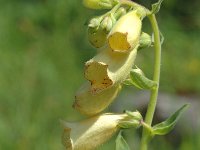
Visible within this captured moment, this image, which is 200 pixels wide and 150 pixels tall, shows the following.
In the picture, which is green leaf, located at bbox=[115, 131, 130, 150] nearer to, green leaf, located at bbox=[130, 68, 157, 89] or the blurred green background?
green leaf, located at bbox=[130, 68, 157, 89]

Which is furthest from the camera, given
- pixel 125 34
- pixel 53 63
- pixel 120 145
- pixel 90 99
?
pixel 53 63

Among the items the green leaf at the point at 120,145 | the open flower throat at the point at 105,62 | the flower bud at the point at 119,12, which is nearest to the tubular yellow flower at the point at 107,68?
the open flower throat at the point at 105,62

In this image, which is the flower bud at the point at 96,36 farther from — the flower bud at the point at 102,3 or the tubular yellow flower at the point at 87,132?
the tubular yellow flower at the point at 87,132

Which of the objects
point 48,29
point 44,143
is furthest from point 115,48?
point 48,29

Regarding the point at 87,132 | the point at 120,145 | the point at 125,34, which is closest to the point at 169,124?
the point at 120,145

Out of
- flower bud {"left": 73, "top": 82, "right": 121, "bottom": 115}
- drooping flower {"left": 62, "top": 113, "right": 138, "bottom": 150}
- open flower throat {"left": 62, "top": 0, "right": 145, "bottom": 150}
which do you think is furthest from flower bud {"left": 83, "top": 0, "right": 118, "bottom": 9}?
drooping flower {"left": 62, "top": 113, "right": 138, "bottom": 150}

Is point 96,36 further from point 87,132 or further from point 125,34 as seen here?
point 87,132

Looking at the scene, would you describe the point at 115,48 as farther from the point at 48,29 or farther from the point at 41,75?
the point at 48,29
